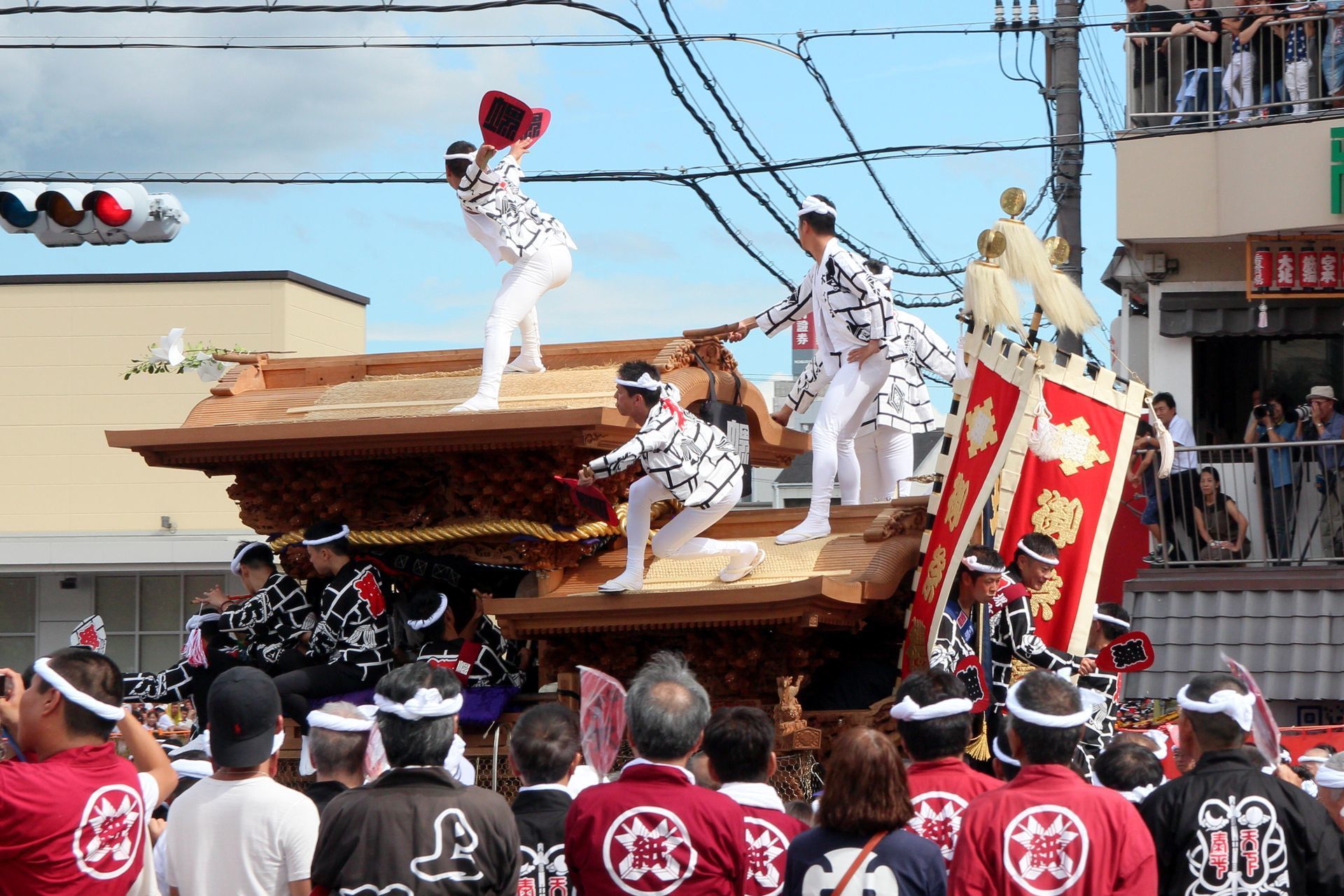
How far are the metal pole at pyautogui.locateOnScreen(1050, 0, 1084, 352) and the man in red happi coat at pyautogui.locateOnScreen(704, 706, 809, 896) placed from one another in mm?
8789

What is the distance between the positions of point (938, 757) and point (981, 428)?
3.18 m

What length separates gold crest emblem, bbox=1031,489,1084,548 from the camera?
7426mm

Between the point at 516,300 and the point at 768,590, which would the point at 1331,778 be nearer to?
the point at 768,590

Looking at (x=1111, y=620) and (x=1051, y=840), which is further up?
(x=1111, y=620)

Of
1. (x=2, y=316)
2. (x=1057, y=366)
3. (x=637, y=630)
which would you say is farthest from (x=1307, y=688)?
(x=2, y=316)

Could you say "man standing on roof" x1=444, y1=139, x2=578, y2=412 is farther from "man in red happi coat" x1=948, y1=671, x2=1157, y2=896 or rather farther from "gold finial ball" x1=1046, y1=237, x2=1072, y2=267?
"man in red happi coat" x1=948, y1=671, x2=1157, y2=896

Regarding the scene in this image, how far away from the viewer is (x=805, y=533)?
7.90 metres

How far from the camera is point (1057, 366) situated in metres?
7.36

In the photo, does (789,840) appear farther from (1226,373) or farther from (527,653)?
(1226,373)

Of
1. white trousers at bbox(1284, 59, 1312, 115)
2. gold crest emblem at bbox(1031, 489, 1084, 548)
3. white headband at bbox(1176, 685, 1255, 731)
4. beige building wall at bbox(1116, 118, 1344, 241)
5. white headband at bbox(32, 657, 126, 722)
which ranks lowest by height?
white headband at bbox(1176, 685, 1255, 731)

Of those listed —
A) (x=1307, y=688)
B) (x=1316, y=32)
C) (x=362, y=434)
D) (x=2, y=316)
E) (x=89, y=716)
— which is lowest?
(x=1307, y=688)

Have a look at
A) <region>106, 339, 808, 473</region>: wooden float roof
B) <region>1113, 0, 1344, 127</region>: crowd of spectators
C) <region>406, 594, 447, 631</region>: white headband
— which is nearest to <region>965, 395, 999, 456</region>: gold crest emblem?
<region>106, 339, 808, 473</region>: wooden float roof

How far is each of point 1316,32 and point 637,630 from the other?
748cm

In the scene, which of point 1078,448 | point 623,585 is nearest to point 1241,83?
point 1078,448
